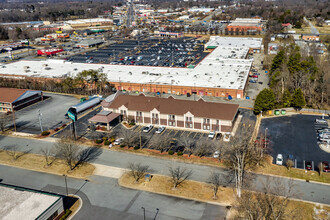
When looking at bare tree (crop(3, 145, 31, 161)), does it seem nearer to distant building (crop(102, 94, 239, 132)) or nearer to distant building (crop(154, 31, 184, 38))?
distant building (crop(102, 94, 239, 132))

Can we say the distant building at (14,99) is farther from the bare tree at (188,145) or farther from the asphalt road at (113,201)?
the bare tree at (188,145)

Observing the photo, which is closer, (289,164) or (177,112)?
(289,164)

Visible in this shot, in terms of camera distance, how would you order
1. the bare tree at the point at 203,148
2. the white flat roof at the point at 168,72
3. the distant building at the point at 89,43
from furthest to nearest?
the distant building at the point at 89,43 < the white flat roof at the point at 168,72 < the bare tree at the point at 203,148

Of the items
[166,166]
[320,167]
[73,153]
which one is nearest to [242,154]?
[166,166]

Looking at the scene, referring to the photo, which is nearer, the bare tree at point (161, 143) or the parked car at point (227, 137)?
the bare tree at point (161, 143)

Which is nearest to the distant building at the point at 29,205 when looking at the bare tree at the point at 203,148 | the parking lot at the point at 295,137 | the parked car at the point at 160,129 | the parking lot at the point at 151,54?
the bare tree at the point at 203,148

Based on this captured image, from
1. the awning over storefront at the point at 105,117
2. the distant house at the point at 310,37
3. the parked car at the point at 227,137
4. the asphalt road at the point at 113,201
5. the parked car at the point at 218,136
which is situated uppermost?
the distant house at the point at 310,37

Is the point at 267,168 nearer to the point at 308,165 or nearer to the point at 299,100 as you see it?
the point at 308,165
